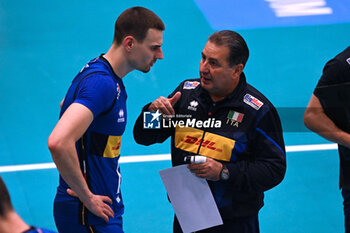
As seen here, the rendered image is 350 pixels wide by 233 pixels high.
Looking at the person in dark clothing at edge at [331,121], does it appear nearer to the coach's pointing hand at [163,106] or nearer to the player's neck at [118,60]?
the coach's pointing hand at [163,106]

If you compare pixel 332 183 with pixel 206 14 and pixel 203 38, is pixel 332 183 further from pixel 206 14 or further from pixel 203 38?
pixel 206 14

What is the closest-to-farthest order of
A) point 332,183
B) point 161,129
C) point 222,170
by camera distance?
point 222,170 < point 161,129 < point 332,183

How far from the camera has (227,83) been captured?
146 inches

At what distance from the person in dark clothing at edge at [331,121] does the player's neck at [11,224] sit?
232 cm

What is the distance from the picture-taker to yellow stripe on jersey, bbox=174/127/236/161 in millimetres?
3633

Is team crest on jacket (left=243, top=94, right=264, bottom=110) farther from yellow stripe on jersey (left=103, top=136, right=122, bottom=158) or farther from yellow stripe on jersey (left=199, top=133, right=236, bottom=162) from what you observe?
yellow stripe on jersey (left=103, top=136, right=122, bottom=158)

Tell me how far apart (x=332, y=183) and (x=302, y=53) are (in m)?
1.95

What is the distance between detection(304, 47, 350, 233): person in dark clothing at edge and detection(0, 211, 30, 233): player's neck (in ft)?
7.61

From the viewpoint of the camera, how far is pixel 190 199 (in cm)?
378

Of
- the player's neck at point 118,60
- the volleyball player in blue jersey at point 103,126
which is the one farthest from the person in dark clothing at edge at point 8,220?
the player's neck at point 118,60

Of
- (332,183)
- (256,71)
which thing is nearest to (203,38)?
(256,71)

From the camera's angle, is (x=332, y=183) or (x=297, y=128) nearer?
(x=297, y=128)

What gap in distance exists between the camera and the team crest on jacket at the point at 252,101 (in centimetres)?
359

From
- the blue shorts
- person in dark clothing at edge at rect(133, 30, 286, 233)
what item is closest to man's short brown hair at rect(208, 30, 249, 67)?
person in dark clothing at edge at rect(133, 30, 286, 233)
